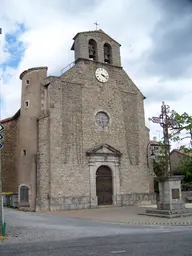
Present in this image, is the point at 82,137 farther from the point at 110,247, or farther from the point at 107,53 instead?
the point at 110,247

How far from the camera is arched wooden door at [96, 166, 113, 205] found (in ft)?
70.3

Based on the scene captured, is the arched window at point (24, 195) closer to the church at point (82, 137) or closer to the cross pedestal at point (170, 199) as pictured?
the church at point (82, 137)

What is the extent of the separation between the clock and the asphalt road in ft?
54.4

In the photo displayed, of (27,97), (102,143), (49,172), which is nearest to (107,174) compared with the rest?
(102,143)

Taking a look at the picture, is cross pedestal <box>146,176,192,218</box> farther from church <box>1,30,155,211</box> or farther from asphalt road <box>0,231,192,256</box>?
church <box>1,30,155,211</box>

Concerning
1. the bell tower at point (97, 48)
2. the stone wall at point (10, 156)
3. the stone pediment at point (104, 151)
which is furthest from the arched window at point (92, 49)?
the stone wall at point (10, 156)

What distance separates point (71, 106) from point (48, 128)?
2.50m

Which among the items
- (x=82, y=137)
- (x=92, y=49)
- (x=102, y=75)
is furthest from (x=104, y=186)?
(x=92, y=49)

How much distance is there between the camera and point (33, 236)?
9.23m

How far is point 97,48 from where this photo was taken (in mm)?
23984

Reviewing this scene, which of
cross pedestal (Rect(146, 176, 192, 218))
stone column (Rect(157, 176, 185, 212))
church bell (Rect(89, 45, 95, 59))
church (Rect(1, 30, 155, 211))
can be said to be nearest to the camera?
cross pedestal (Rect(146, 176, 192, 218))

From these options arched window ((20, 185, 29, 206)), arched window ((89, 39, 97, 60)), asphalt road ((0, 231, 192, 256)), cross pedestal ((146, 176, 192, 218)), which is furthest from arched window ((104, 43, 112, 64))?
asphalt road ((0, 231, 192, 256))

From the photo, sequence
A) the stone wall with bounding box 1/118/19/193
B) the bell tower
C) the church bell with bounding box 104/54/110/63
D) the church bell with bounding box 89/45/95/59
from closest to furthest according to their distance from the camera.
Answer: the bell tower
the church bell with bounding box 89/45/95/59
the church bell with bounding box 104/54/110/63
the stone wall with bounding box 1/118/19/193

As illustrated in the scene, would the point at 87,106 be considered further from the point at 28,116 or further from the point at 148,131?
the point at 148,131
